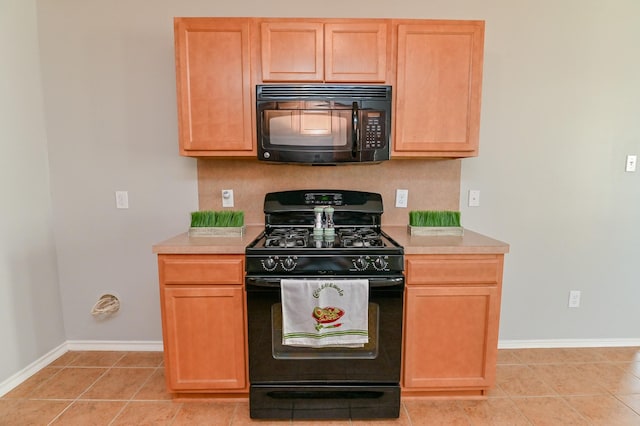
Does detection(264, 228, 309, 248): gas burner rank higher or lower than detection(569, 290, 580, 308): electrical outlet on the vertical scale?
higher

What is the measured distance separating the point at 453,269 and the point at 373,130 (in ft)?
2.96

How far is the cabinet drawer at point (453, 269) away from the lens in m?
1.74

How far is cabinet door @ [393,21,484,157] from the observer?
1896mm

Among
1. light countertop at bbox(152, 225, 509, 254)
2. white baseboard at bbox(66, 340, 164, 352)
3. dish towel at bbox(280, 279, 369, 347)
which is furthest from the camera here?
white baseboard at bbox(66, 340, 164, 352)

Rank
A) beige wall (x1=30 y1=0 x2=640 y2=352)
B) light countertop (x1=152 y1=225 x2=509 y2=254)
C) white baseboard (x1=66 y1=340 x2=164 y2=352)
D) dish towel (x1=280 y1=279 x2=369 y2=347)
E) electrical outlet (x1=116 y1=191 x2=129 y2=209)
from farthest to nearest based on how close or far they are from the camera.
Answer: white baseboard (x1=66 y1=340 x2=164 y2=352), electrical outlet (x1=116 y1=191 x2=129 y2=209), beige wall (x1=30 y1=0 x2=640 y2=352), light countertop (x1=152 y1=225 x2=509 y2=254), dish towel (x1=280 y1=279 x2=369 y2=347)

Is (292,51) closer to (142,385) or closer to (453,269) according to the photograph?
(453,269)

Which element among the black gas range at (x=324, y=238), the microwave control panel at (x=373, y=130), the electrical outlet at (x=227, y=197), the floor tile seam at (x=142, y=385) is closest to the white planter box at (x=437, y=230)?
the black gas range at (x=324, y=238)

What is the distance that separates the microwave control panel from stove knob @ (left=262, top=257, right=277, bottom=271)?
33.7 inches

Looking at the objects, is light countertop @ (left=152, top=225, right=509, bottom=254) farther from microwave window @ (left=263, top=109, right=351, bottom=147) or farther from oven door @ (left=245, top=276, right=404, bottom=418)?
microwave window @ (left=263, top=109, right=351, bottom=147)

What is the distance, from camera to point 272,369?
1.73m

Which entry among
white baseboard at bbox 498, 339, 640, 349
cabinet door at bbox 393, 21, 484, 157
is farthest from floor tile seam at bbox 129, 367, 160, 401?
white baseboard at bbox 498, 339, 640, 349

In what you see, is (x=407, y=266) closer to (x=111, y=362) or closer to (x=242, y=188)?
(x=242, y=188)

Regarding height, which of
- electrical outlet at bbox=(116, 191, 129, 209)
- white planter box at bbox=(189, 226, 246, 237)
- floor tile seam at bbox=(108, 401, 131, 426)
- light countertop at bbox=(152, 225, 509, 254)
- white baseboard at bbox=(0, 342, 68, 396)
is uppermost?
electrical outlet at bbox=(116, 191, 129, 209)

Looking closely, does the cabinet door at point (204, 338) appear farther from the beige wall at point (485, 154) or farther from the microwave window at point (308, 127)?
the microwave window at point (308, 127)
